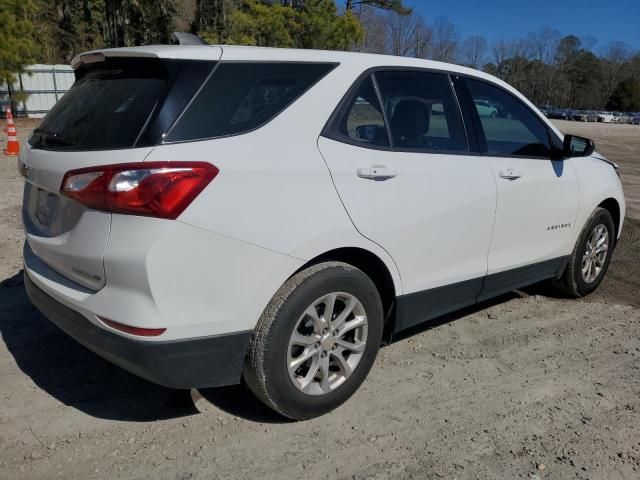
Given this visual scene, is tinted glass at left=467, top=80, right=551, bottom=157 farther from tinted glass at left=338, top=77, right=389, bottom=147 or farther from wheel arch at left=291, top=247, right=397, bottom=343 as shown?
wheel arch at left=291, top=247, right=397, bottom=343

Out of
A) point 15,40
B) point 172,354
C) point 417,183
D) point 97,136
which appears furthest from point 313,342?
point 15,40

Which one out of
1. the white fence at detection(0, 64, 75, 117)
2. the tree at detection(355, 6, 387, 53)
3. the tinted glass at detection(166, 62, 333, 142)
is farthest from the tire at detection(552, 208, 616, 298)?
the tree at detection(355, 6, 387, 53)

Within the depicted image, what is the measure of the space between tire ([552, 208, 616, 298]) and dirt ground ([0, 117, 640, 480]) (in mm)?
609

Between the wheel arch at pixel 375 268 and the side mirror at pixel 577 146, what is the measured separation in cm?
199

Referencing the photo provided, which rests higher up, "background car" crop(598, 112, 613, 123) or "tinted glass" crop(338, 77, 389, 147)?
"tinted glass" crop(338, 77, 389, 147)

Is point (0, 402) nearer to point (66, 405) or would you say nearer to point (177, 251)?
point (66, 405)

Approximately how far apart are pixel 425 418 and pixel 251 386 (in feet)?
3.22

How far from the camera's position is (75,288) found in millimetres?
2660

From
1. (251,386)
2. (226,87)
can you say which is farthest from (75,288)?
(226,87)

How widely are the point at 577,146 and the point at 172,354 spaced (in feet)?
11.6

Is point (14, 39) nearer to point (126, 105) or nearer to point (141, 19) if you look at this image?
point (141, 19)

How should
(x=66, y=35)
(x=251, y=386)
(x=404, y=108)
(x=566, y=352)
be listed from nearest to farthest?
1. (x=251, y=386)
2. (x=404, y=108)
3. (x=566, y=352)
4. (x=66, y=35)

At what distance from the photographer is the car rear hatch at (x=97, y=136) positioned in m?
2.47

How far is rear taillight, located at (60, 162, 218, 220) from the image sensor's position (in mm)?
2367
